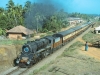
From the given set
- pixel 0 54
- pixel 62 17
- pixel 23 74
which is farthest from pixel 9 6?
pixel 23 74

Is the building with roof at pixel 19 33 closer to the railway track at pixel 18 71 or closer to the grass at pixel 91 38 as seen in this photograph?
the grass at pixel 91 38

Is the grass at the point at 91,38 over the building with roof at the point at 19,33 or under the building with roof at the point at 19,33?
under

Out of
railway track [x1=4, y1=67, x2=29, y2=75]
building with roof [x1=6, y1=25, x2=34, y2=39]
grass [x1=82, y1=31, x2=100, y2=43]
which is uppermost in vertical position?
building with roof [x1=6, y1=25, x2=34, y2=39]

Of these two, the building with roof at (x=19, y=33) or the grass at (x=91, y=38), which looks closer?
the grass at (x=91, y=38)

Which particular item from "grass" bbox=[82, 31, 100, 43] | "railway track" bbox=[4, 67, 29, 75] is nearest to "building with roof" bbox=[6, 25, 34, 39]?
"grass" bbox=[82, 31, 100, 43]

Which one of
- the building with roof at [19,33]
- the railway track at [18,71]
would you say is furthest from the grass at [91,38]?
the railway track at [18,71]

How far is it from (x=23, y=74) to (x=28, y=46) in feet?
13.1

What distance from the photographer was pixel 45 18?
258ft

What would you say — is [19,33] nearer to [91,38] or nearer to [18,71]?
[91,38]

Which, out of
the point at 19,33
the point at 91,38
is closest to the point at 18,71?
the point at 19,33

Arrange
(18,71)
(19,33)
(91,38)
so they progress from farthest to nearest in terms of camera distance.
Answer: (91,38)
(19,33)
(18,71)

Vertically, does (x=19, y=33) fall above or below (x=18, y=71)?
above

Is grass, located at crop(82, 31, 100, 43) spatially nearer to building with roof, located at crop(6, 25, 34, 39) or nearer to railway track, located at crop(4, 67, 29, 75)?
building with roof, located at crop(6, 25, 34, 39)

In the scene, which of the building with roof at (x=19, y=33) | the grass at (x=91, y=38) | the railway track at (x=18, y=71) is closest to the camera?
the railway track at (x=18, y=71)
